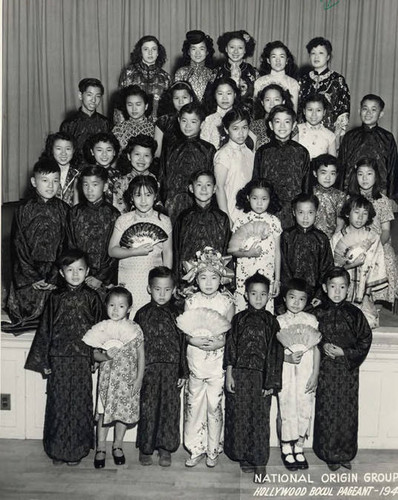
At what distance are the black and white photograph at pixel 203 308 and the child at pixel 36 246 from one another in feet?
0.05

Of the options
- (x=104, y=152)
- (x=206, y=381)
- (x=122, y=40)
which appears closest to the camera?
(x=206, y=381)

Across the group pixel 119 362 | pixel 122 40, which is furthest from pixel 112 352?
pixel 122 40

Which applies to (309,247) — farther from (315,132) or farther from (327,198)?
(315,132)

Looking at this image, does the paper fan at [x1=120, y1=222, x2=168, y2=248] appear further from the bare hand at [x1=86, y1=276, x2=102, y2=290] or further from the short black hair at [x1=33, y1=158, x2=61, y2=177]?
the short black hair at [x1=33, y1=158, x2=61, y2=177]

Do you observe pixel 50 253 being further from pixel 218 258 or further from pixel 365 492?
pixel 365 492

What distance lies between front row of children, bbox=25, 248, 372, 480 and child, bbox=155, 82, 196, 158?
5.77 ft

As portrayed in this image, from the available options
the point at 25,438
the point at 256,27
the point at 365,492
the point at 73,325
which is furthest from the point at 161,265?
the point at 256,27

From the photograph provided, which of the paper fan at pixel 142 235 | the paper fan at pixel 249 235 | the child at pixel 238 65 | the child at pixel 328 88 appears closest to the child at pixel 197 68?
the child at pixel 238 65

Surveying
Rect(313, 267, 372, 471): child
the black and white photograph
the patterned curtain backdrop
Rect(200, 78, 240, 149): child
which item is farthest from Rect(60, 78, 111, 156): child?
the patterned curtain backdrop

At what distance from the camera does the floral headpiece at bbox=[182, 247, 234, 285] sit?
4.95 m

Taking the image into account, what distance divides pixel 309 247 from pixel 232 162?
1073 mm

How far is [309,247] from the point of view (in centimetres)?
538

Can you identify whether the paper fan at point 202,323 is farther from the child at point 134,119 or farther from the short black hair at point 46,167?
the child at point 134,119

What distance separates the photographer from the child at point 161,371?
189 inches
